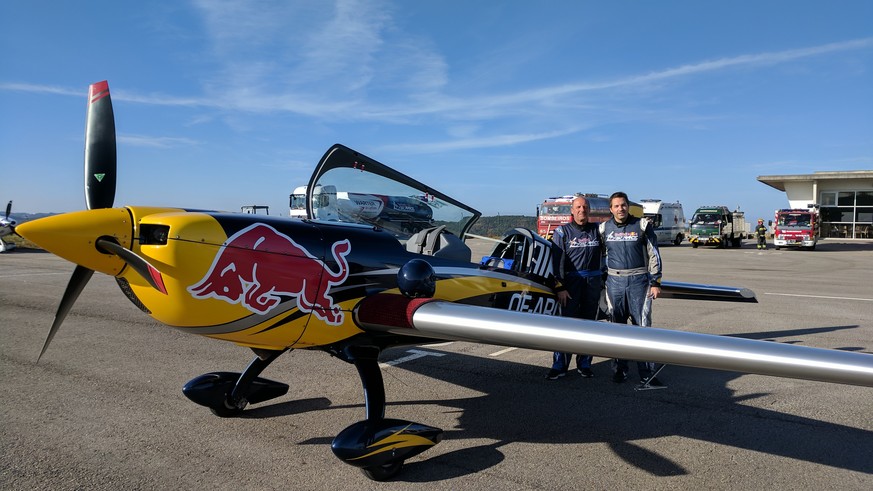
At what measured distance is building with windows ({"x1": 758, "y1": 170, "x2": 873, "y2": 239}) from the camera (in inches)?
1736

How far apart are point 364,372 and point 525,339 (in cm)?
146

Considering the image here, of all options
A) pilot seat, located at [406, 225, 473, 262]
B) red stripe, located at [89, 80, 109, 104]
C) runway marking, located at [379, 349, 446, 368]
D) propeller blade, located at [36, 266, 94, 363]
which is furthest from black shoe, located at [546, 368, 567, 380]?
red stripe, located at [89, 80, 109, 104]

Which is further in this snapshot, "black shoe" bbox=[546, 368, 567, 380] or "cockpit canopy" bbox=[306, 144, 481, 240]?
"black shoe" bbox=[546, 368, 567, 380]

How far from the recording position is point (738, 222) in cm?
3681

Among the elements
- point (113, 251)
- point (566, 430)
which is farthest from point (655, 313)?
point (113, 251)

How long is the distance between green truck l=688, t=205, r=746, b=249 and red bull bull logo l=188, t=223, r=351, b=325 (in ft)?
114

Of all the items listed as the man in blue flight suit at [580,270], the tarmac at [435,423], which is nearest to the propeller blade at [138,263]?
the tarmac at [435,423]

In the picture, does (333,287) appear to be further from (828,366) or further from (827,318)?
(827,318)

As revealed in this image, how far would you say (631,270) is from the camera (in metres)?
5.80

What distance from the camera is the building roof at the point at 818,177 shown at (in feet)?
139

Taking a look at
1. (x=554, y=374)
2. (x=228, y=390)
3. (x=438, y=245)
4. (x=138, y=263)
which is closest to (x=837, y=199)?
(x=554, y=374)

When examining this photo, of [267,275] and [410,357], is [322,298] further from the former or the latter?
[410,357]

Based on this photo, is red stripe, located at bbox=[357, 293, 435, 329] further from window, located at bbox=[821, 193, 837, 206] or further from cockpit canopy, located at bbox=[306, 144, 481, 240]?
window, located at bbox=[821, 193, 837, 206]

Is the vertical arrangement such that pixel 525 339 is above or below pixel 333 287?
below
